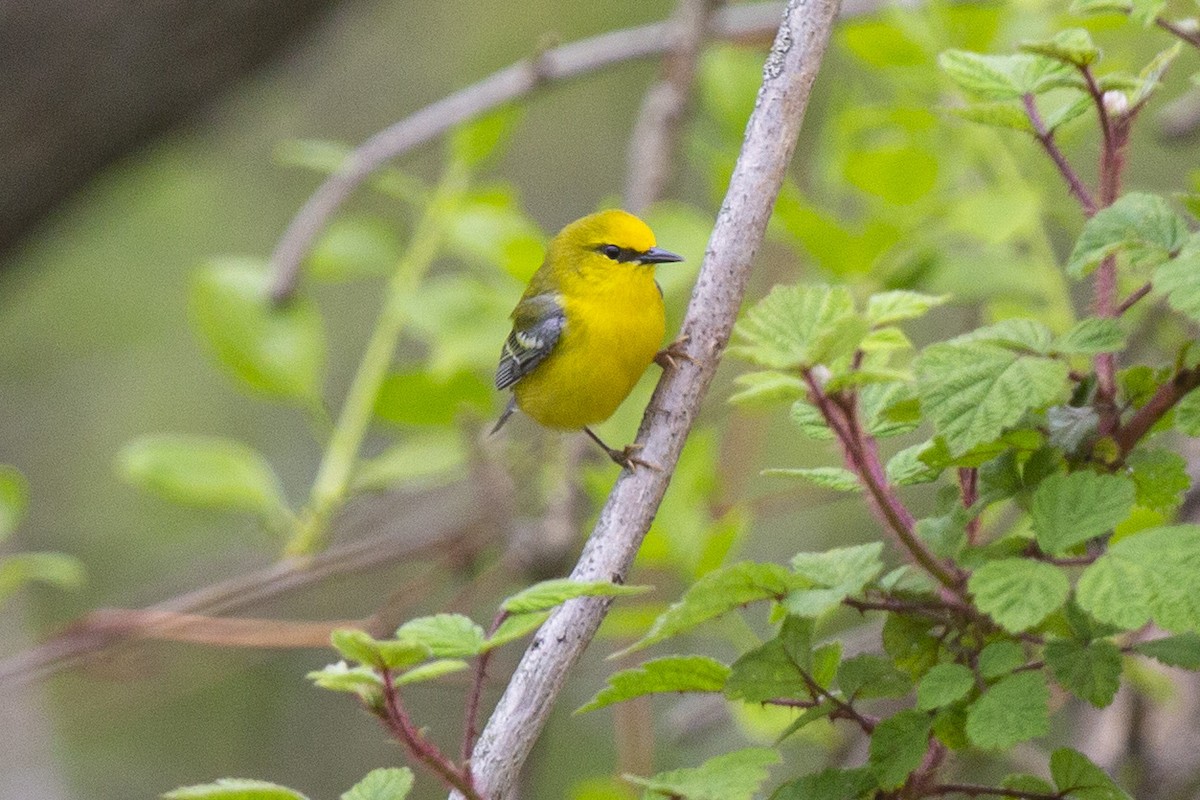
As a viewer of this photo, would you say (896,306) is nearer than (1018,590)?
No

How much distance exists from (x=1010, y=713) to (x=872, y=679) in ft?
0.50

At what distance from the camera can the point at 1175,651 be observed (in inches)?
42.2

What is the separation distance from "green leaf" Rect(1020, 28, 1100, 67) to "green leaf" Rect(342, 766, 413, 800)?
804 mm

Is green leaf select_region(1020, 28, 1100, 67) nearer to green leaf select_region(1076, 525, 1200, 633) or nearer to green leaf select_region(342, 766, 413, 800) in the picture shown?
green leaf select_region(1076, 525, 1200, 633)

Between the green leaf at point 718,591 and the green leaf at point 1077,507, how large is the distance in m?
0.20

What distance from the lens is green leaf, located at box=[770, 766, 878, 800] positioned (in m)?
1.09

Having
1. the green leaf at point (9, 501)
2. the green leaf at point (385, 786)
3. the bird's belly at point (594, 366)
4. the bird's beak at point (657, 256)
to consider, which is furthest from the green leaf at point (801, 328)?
the green leaf at point (9, 501)

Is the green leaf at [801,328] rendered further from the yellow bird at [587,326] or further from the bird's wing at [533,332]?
the bird's wing at [533,332]

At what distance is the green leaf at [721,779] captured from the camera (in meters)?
1.01

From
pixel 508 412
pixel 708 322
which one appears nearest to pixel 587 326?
pixel 508 412

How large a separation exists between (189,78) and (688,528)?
87.4 inches

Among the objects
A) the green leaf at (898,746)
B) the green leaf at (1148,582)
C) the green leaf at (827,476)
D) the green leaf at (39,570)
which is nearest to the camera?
the green leaf at (1148,582)

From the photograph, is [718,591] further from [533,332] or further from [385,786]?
[533,332]

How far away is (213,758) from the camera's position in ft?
20.3
